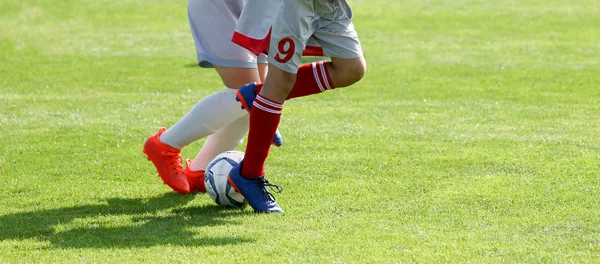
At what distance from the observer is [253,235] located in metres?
4.12

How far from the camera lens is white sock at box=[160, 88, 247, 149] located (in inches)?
198

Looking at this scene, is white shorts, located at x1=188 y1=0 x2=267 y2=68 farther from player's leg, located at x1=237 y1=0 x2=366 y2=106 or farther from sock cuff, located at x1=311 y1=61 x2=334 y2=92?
sock cuff, located at x1=311 y1=61 x2=334 y2=92

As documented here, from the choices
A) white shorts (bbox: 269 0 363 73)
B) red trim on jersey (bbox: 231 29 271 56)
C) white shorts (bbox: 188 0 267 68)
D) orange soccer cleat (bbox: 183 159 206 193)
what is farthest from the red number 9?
orange soccer cleat (bbox: 183 159 206 193)

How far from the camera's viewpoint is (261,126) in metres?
4.52

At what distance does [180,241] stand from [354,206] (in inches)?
40.5

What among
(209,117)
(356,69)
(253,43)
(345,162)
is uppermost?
(253,43)

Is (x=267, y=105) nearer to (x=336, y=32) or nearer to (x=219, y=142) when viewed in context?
(x=336, y=32)

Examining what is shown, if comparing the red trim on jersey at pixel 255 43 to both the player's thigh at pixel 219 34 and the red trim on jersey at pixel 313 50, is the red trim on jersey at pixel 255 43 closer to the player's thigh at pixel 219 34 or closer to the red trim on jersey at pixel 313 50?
the red trim on jersey at pixel 313 50

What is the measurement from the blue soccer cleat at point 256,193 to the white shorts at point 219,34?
0.69 metres

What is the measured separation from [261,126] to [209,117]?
61 cm

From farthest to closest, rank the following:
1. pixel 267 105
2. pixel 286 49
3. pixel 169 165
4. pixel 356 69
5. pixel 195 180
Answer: pixel 195 180 → pixel 169 165 → pixel 356 69 → pixel 267 105 → pixel 286 49

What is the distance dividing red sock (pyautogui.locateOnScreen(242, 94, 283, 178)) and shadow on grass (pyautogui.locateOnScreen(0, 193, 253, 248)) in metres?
0.32

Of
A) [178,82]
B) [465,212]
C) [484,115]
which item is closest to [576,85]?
[484,115]

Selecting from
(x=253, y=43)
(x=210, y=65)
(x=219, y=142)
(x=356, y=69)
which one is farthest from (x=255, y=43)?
(x=219, y=142)
